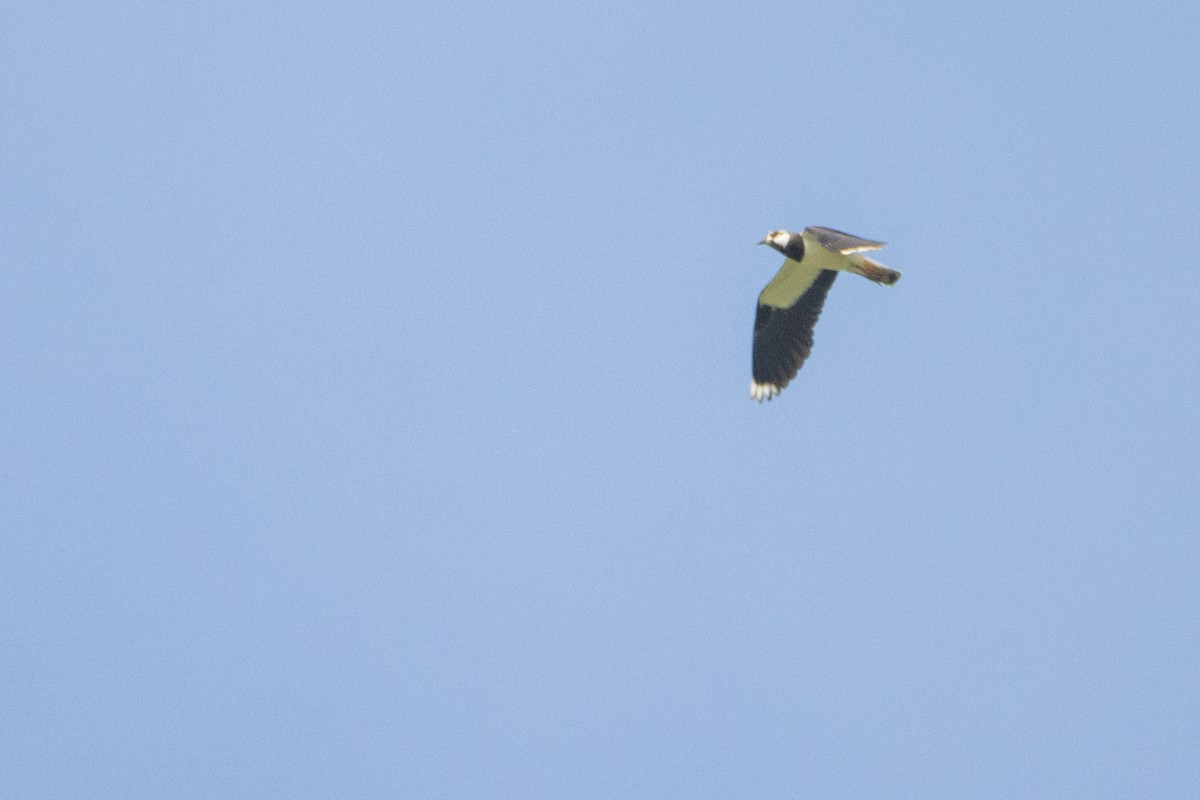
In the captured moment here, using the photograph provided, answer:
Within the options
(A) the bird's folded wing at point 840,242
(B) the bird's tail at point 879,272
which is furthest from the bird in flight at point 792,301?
(A) the bird's folded wing at point 840,242

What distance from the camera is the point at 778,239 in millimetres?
17125

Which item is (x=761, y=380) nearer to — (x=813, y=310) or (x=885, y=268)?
(x=813, y=310)

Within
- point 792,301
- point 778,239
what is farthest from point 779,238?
point 792,301

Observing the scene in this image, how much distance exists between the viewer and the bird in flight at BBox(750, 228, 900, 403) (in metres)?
16.8

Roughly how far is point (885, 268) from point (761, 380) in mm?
2182

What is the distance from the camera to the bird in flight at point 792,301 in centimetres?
1675

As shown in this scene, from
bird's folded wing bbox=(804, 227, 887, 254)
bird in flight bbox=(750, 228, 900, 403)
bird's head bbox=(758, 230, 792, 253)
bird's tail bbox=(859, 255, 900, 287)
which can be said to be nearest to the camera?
bird's folded wing bbox=(804, 227, 887, 254)

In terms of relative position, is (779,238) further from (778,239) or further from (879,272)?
(879,272)

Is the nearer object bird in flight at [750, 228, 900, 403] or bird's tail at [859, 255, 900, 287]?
bird's tail at [859, 255, 900, 287]

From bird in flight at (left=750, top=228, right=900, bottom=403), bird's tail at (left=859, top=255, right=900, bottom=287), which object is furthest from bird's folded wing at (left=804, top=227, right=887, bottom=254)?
bird's tail at (left=859, top=255, right=900, bottom=287)

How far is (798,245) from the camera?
55.4 feet

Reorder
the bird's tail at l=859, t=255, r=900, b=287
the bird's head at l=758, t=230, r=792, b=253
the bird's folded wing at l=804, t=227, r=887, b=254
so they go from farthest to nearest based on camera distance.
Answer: the bird's head at l=758, t=230, r=792, b=253 < the bird's tail at l=859, t=255, r=900, b=287 < the bird's folded wing at l=804, t=227, r=887, b=254

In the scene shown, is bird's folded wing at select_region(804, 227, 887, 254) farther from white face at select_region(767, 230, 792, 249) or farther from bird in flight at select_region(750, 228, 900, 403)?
white face at select_region(767, 230, 792, 249)

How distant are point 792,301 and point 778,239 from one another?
0.93m
